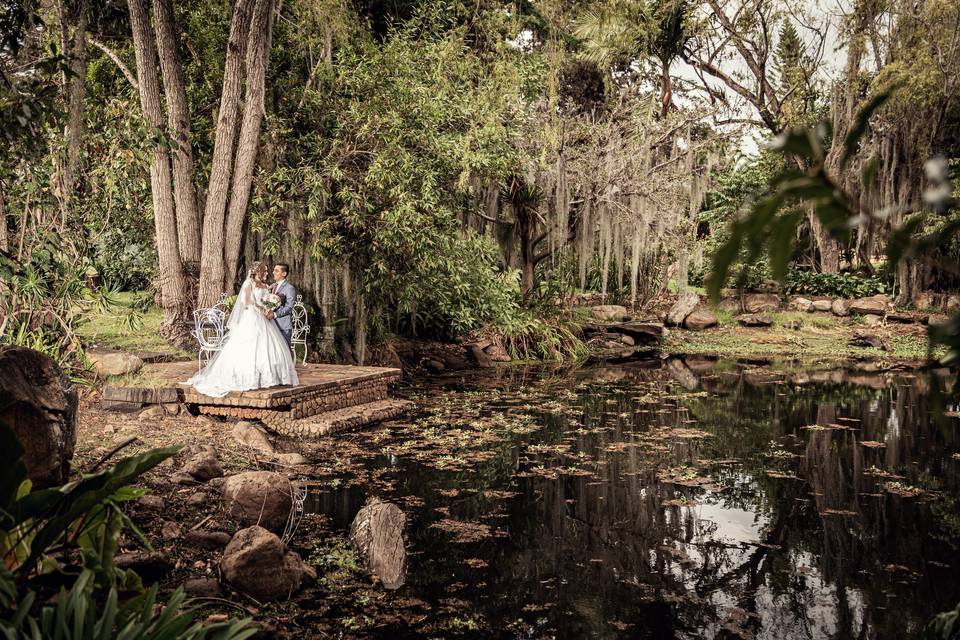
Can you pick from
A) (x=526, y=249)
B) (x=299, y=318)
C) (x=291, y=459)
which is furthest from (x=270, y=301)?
(x=526, y=249)

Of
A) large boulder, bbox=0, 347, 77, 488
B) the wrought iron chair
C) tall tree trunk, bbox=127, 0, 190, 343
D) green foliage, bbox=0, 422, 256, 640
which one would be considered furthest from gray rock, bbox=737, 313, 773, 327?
green foliage, bbox=0, 422, 256, 640

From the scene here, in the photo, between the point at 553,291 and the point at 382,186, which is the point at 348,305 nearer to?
the point at 382,186

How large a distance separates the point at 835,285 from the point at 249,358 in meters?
19.2

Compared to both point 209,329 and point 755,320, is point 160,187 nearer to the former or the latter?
point 209,329

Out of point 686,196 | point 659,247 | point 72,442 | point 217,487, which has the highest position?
point 686,196

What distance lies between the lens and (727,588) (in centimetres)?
450

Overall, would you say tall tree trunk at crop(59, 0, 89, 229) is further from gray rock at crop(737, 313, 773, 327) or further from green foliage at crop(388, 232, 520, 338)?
gray rock at crop(737, 313, 773, 327)

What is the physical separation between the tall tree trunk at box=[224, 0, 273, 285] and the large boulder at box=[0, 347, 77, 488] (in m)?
6.94

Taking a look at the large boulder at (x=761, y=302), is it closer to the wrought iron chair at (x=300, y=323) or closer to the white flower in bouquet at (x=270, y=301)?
the wrought iron chair at (x=300, y=323)

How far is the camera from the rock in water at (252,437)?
7543mm

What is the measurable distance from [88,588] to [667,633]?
2834 mm

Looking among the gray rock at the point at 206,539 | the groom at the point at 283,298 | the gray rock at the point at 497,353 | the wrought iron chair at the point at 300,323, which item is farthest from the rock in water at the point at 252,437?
the gray rock at the point at 497,353

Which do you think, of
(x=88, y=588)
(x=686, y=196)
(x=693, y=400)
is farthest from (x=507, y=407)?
(x=686, y=196)

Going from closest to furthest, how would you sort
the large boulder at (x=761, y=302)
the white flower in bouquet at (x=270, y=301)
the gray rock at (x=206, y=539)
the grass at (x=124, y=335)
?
the gray rock at (x=206, y=539) → the white flower in bouquet at (x=270, y=301) → the grass at (x=124, y=335) → the large boulder at (x=761, y=302)
